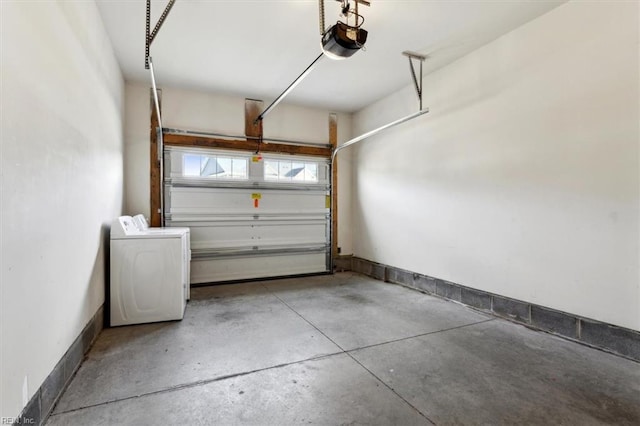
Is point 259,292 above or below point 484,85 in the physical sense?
below

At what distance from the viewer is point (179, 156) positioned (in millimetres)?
4613

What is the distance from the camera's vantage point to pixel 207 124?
15.6 ft

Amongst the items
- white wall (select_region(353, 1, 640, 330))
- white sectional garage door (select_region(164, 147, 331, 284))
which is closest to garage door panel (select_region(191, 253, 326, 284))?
white sectional garage door (select_region(164, 147, 331, 284))

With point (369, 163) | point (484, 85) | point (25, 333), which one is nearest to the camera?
point (25, 333)

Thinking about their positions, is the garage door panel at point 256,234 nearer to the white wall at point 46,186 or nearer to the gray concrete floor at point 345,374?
the gray concrete floor at point 345,374

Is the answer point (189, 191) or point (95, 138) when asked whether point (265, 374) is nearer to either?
point (95, 138)

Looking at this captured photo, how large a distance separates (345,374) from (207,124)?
409cm

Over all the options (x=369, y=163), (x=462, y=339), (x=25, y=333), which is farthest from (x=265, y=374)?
(x=369, y=163)

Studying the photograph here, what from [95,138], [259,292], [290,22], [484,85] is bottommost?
[259,292]

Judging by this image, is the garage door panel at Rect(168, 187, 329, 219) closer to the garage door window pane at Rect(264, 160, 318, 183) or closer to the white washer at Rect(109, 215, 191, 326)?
the garage door window pane at Rect(264, 160, 318, 183)

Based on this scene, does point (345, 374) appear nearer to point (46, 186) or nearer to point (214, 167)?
point (46, 186)

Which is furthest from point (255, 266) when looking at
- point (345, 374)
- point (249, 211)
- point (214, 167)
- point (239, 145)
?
point (345, 374)

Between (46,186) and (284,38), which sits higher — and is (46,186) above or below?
below

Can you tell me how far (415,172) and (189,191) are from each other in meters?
3.34
